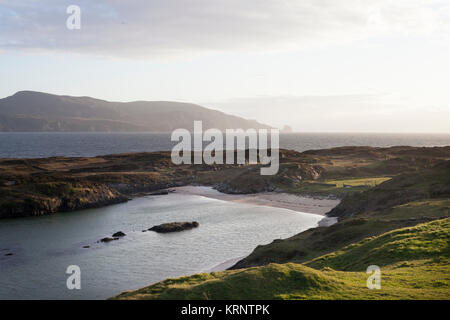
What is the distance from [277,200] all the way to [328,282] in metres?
62.3

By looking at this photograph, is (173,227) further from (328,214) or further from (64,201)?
(64,201)

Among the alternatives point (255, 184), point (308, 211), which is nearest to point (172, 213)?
point (308, 211)

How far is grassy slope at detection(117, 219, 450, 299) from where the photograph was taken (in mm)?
18766

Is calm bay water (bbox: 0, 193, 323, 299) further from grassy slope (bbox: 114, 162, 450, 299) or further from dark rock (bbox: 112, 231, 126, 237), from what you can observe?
grassy slope (bbox: 114, 162, 450, 299)

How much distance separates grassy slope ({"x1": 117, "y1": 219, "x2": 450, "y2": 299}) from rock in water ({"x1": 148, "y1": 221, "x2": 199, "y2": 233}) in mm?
31850

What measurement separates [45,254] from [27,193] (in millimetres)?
30248

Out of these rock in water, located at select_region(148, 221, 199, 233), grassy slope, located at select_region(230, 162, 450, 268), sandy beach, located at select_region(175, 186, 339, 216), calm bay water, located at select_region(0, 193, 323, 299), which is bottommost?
calm bay water, located at select_region(0, 193, 323, 299)

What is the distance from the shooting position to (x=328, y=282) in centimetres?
2023

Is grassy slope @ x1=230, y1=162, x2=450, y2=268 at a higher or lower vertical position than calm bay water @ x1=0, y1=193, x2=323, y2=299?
higher

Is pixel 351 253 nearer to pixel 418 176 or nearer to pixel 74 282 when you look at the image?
pixel 74 282

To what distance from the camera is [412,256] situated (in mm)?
26172

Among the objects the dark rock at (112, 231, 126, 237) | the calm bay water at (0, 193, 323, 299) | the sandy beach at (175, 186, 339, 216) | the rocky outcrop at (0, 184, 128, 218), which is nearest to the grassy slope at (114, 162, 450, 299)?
the calm bay water at (0, 193, 323, 299)

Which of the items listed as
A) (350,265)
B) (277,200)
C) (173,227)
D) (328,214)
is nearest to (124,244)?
(173,227)
